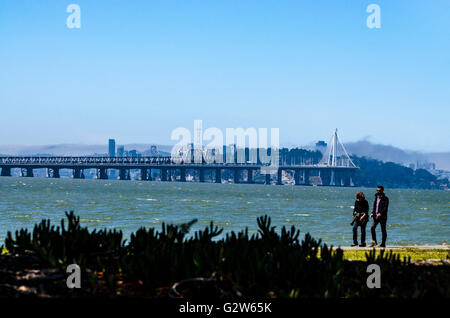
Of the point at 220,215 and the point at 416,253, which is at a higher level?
the point at 416,253

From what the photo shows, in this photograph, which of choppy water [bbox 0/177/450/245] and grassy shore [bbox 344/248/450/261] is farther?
choppy water [bbox 0/177/450/245]

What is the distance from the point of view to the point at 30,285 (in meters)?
8.98

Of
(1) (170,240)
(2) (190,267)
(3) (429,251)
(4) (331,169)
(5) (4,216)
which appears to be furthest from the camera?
(4) (331,169)

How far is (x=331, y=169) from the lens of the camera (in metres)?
199

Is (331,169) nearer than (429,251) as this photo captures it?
No

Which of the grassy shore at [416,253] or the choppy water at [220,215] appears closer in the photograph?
the grassy shore at [416,253]

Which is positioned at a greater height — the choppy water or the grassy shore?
the grassy shore

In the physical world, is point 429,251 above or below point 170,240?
below

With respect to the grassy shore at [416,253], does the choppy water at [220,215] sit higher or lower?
lower

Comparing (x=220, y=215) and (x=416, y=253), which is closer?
(x=416, y=253)
